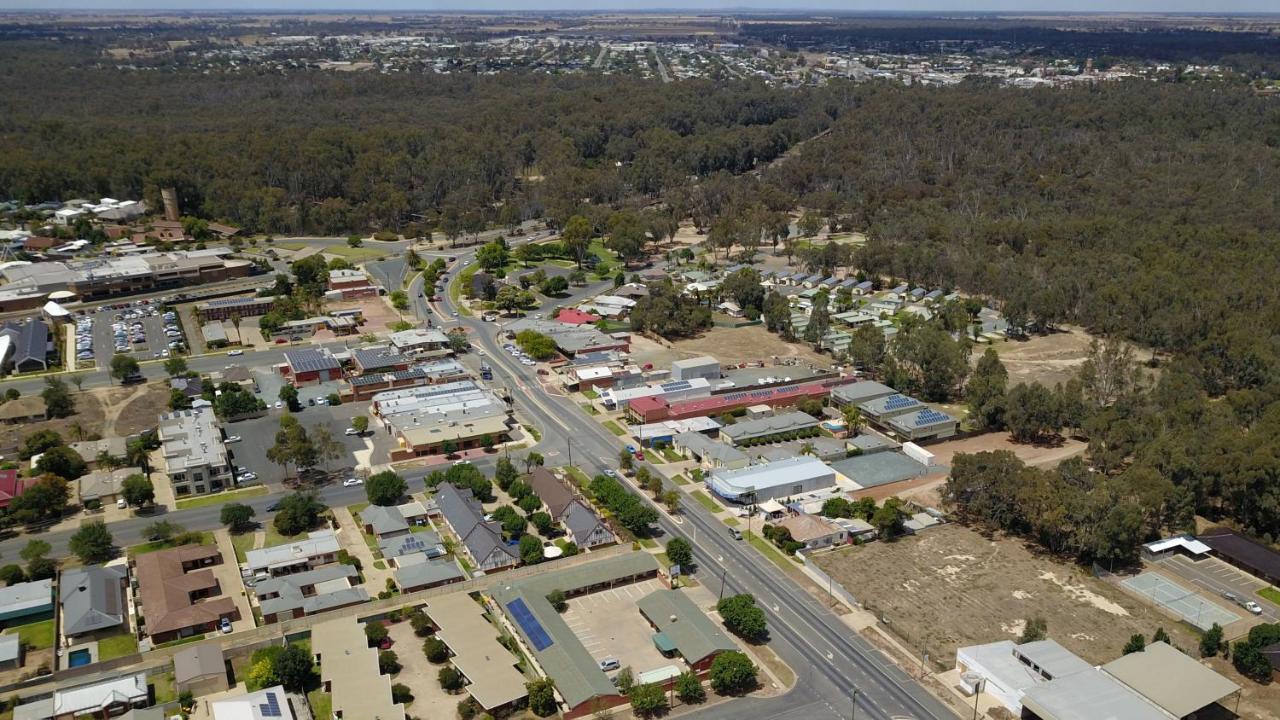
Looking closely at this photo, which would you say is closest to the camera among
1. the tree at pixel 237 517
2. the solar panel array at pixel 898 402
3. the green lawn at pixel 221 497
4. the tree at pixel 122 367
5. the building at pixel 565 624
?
the building at pixel 565 624

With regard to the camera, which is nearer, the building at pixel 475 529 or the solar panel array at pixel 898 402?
the building at pixel 475 529

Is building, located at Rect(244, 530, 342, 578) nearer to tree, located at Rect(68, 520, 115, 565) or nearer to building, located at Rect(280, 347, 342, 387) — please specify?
tree, located at Rect(68, 520, 115, 565)

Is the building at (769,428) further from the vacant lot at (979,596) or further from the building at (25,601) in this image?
the building at (25,601)

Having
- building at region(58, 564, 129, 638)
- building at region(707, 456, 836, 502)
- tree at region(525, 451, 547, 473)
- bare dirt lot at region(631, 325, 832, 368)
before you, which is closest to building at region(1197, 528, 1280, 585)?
building at region(707, 456, 836, 502)

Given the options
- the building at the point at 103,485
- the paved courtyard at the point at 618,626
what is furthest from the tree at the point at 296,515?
the paved courtyard at the point at 618,626

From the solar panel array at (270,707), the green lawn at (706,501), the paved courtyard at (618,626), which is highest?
the solar panel array at (270,707)

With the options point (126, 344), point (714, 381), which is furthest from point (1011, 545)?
point (126, 344)

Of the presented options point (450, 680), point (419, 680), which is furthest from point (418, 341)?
point (450, 680)
